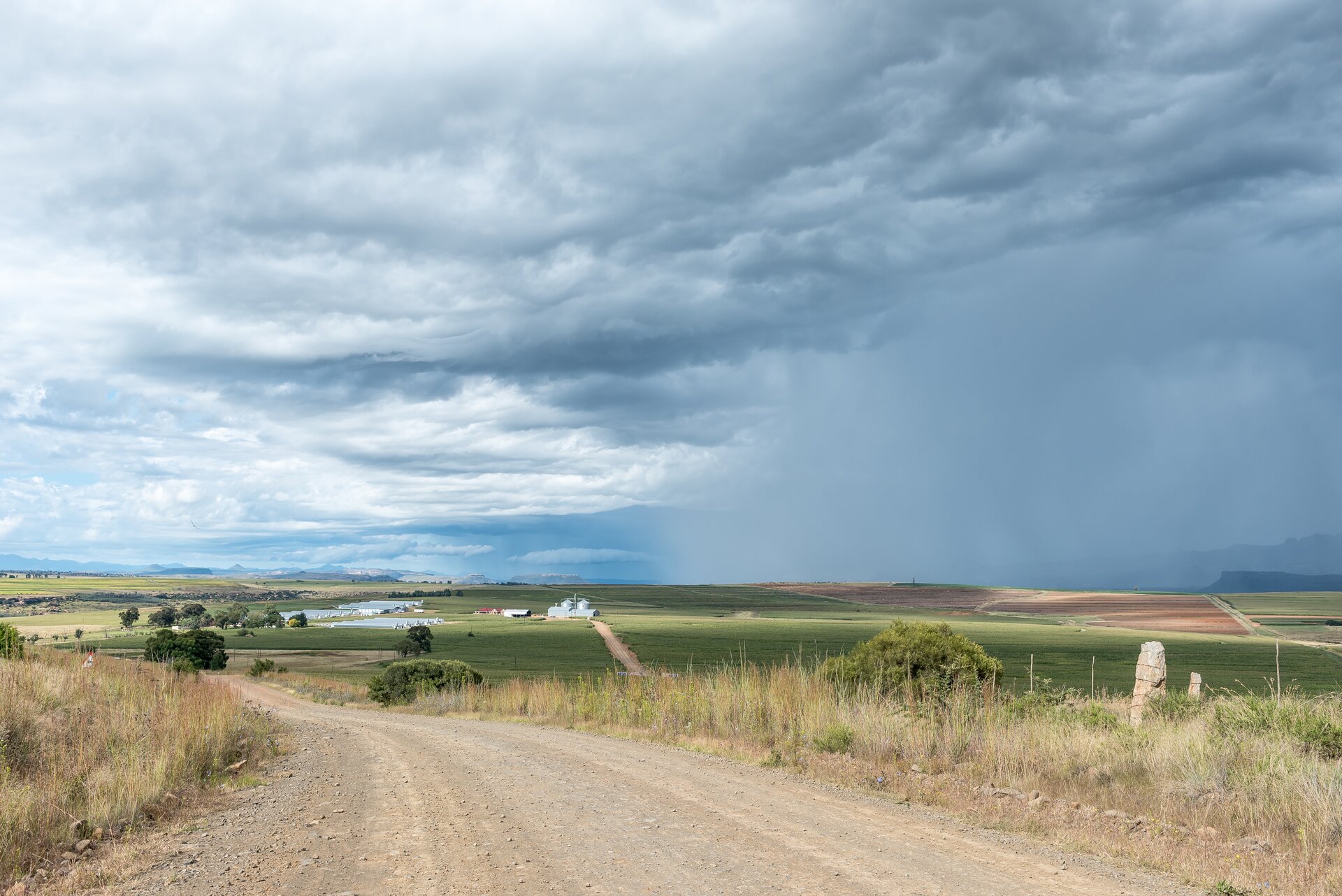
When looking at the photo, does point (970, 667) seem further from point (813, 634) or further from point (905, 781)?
point (813, 634)

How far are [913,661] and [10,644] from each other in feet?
80.7

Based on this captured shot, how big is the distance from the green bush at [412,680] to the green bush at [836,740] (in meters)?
32.2

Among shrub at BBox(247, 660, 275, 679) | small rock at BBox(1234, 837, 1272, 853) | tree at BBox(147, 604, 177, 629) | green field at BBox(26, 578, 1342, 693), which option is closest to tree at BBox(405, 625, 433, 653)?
green field at BBox(26, 578, 1342, 693)

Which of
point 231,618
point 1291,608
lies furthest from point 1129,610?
point 231,618

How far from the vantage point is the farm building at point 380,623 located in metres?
165

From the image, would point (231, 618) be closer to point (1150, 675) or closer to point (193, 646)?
point (193, 646)

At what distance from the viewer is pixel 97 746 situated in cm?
1321

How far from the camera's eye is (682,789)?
12.8 meters

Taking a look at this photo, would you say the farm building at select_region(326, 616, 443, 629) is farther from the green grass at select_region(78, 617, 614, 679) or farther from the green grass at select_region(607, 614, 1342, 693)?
the green grass at select_region(607, 614, 1342, 693)

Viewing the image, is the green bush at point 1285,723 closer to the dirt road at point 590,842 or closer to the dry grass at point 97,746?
the dirt road at point 590,842

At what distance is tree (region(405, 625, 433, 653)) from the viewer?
115 m

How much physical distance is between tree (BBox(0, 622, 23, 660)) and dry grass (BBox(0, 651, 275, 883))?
0.47 meters

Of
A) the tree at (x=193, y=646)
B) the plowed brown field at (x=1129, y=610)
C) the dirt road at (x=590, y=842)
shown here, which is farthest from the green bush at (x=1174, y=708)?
the plowed brown field at (x=1129, y=610)

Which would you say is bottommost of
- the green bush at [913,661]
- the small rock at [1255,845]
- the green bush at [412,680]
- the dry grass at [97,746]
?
the green bush at [412,680]
